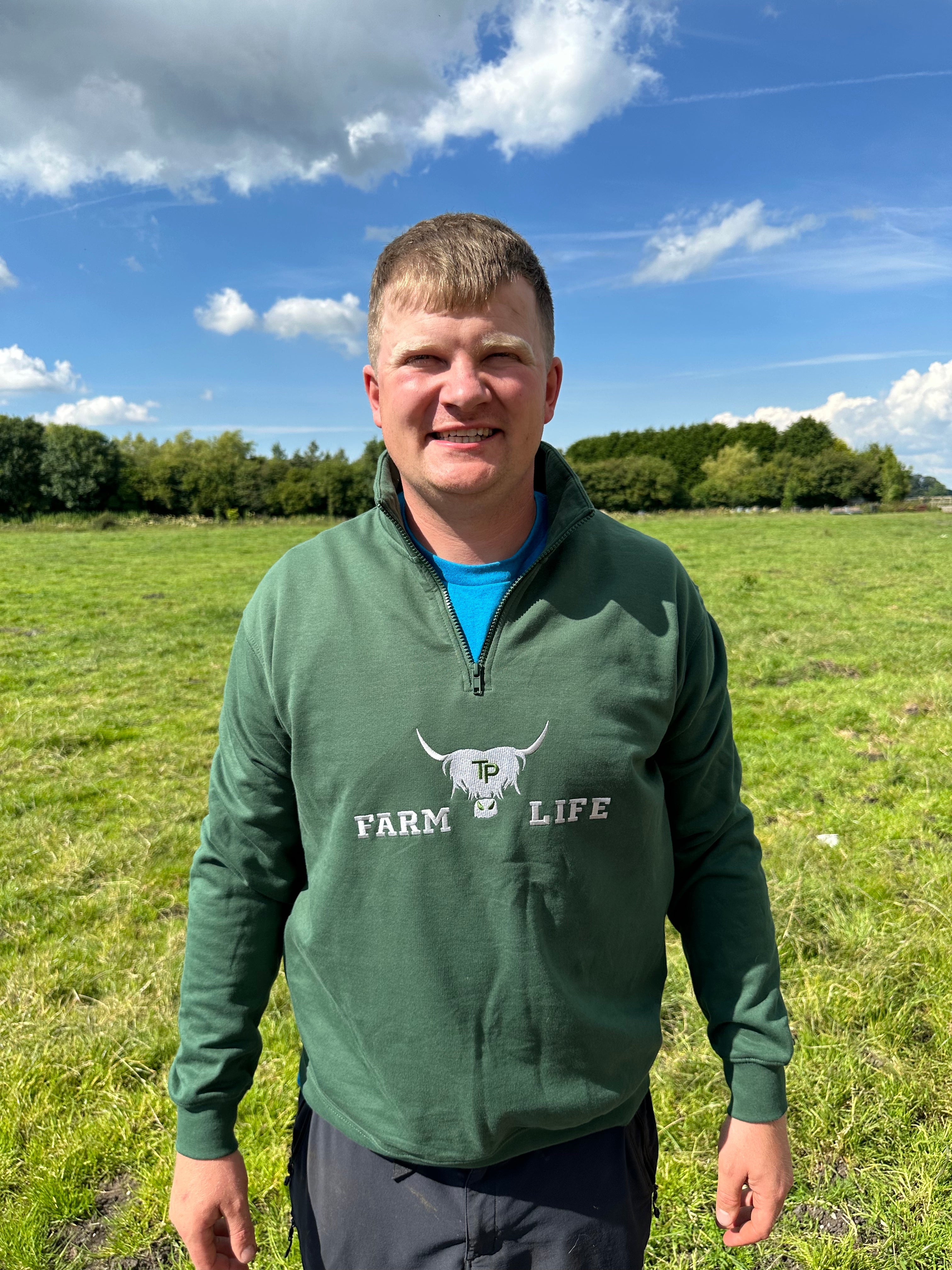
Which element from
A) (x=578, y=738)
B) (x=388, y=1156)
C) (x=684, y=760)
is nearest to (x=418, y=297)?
(x=578, y=738)

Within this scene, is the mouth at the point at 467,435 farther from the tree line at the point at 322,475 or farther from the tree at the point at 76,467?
the tree at the point at 76,467

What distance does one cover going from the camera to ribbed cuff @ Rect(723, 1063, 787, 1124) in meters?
1.85

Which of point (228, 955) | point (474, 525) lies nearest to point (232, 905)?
point (228, 955)

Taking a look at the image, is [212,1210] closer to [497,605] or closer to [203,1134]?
[203,1134]

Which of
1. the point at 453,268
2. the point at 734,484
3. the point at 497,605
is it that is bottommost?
the point at 497,605

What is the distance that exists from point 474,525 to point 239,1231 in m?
1.76

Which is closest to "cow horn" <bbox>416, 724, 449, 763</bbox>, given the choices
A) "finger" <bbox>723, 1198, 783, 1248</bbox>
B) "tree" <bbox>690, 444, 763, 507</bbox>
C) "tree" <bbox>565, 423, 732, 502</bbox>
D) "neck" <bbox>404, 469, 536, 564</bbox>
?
"neck" <bbox>404, 469, 536, 564</bbox>

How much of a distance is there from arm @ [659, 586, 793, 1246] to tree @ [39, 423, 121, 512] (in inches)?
2997

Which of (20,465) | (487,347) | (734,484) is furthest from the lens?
(734,484)

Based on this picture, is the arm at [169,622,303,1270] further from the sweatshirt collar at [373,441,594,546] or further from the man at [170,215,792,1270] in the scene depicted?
the sweatshirt collar at [373,441,594,546]

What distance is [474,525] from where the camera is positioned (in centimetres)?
183

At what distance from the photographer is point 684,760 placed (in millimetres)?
1877

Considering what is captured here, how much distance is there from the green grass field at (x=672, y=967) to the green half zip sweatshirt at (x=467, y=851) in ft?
5.83

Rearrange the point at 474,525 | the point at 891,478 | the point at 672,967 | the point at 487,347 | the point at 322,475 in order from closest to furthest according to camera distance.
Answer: the point at 487,347, the point at 474,525, the point at 672,967, the point at 322,475, the point at 891,478
